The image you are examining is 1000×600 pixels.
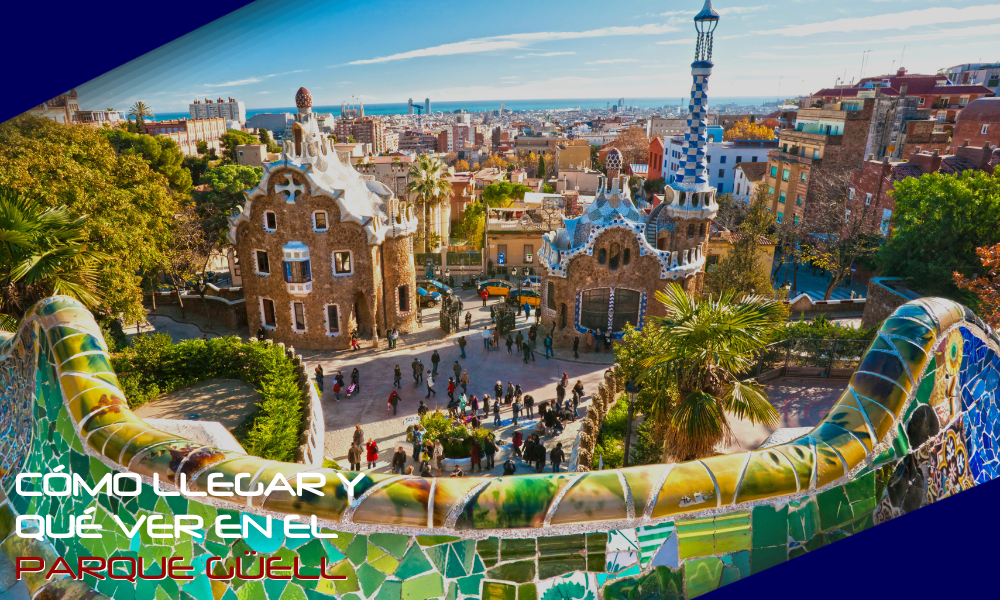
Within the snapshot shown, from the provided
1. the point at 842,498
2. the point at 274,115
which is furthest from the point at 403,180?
the point at 274,115

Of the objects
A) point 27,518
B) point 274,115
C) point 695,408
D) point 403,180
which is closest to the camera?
point 27,518

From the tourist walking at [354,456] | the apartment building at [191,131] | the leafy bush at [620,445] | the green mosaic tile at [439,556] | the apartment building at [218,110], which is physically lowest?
the tourist walking at [354,456]

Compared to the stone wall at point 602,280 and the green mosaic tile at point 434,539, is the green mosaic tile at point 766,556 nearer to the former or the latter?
the green mosaic tile at point 434,539

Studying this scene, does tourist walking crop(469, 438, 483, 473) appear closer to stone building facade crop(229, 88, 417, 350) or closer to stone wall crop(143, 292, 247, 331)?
stone building facade crop(229, 88, 417, 350)

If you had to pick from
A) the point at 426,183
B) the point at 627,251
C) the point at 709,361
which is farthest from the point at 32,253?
the point at 426,183

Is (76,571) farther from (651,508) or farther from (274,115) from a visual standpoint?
(274,115)

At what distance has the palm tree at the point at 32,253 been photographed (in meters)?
11.3

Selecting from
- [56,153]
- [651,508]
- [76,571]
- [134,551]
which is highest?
[56,153]

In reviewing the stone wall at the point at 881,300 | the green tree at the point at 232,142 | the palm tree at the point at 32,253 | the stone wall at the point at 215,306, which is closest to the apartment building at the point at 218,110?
the green tree at the point at 232,142

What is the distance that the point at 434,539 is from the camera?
463cm

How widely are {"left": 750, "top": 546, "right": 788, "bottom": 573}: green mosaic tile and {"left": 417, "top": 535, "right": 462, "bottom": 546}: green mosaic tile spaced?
247 cm

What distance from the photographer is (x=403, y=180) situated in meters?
65.6

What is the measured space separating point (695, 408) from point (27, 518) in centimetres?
930

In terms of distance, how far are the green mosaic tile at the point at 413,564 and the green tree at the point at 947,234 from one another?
64.7ft
